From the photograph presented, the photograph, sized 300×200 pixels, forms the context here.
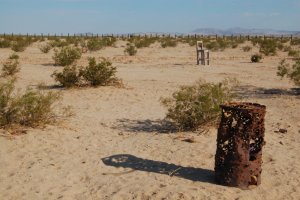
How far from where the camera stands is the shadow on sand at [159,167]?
22.6 ft

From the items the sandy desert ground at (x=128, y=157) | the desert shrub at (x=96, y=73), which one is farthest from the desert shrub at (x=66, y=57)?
the sandy desert ground at (x=128, y=157)

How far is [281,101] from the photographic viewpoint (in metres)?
13.5

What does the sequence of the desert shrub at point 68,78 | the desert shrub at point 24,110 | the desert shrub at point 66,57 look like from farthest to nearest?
the desert shrub at point 66,57, the desert shrub at point 68,78, the desert shrub at point 24,110

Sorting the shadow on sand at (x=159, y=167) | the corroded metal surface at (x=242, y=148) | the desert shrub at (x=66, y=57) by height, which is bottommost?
the shadow on sand at (x=159, y=167)

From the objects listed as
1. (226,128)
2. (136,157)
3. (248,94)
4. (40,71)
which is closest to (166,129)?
(136,157)

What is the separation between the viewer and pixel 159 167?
24.1 ft

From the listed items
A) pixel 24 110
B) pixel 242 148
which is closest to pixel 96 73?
pixel 24 110

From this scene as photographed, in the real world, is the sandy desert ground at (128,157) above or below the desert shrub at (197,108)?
below

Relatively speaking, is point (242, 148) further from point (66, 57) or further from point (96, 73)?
point (66, 57)

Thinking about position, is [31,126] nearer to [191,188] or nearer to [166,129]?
[166,129]

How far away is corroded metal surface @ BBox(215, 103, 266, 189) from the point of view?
20.7 ft

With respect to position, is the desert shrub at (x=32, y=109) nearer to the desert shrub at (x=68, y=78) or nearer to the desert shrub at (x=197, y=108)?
the desert shrub at (x=197, y=108)

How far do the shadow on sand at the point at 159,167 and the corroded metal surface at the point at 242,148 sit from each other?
0.38 metres

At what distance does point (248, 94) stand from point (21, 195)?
1007 cm
